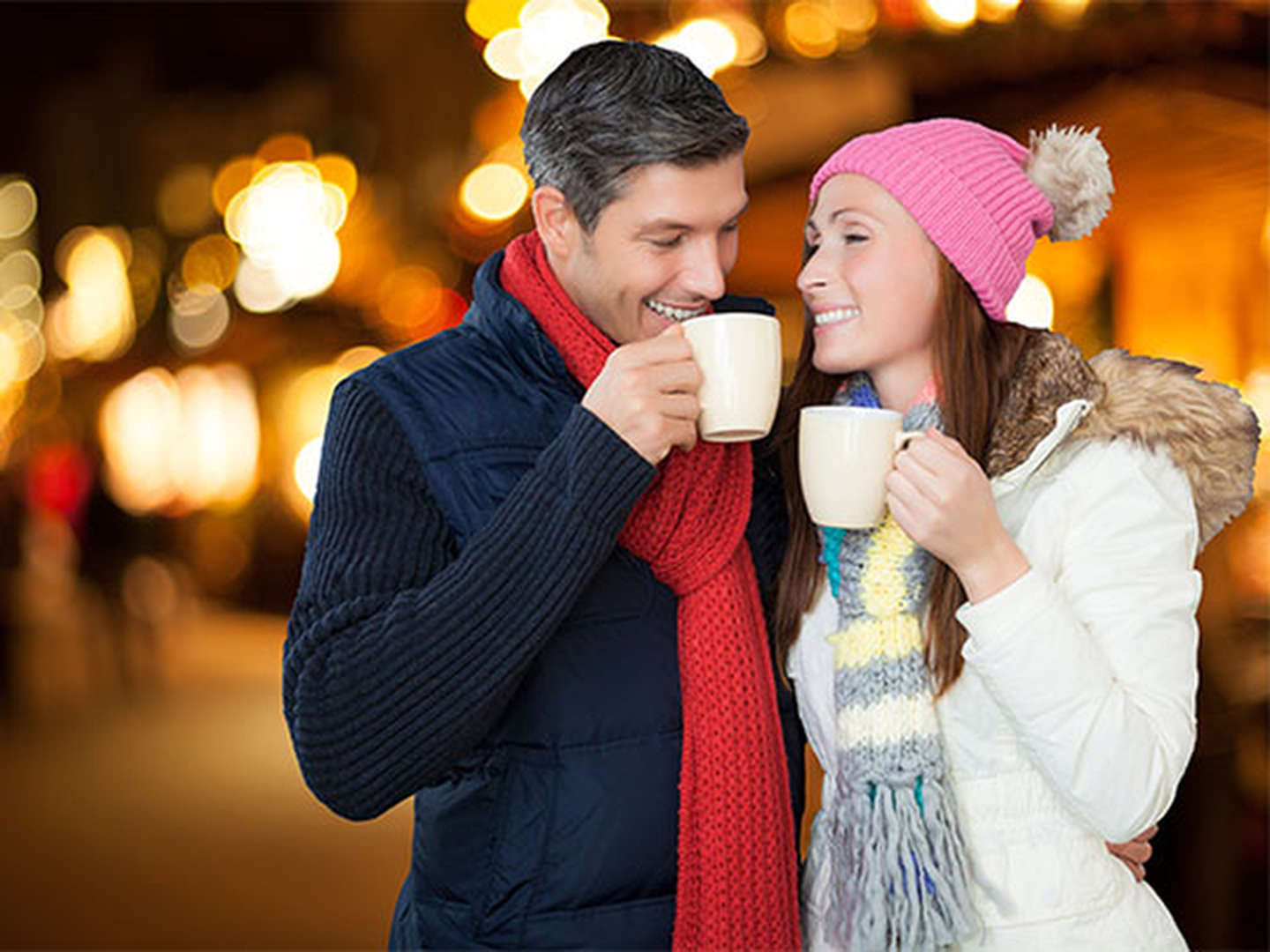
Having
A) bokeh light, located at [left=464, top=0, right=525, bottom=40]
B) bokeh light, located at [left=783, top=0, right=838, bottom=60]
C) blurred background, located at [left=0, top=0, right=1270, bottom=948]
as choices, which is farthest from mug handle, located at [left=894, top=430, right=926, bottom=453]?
bokeh light, located at [left=464, top=0, right=525, bottom=40]

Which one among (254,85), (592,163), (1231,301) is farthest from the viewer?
(254,85)

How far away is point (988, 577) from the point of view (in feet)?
4.38

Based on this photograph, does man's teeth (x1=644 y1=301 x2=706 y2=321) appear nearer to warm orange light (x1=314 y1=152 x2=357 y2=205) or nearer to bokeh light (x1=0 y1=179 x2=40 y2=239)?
warm orange light (x1=314 y1=152 x2=357 y2=205)

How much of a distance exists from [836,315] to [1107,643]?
1.72ft

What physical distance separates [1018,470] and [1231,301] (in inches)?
160

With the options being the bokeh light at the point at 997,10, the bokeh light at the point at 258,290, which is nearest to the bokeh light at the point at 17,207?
the bokeh light at the point at 258,290

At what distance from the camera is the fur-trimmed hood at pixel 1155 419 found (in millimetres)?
A: 1452

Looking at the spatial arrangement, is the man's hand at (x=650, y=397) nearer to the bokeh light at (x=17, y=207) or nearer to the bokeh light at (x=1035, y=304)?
the bokeh light at (x=1035, y=304)

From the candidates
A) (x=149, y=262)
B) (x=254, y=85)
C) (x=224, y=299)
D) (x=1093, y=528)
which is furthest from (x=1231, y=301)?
(x=149, y=262)

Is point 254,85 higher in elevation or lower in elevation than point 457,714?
higher

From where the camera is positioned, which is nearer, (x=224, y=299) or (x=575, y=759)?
(x=575, y=759)

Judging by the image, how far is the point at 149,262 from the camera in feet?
59.4

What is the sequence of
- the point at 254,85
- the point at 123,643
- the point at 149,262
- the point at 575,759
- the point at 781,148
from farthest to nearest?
the point at 149,262
the point at 254,85
the point at 123,643
the point at 781,148
the point at 575,759

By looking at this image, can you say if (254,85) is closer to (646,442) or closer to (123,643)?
(123,643)
